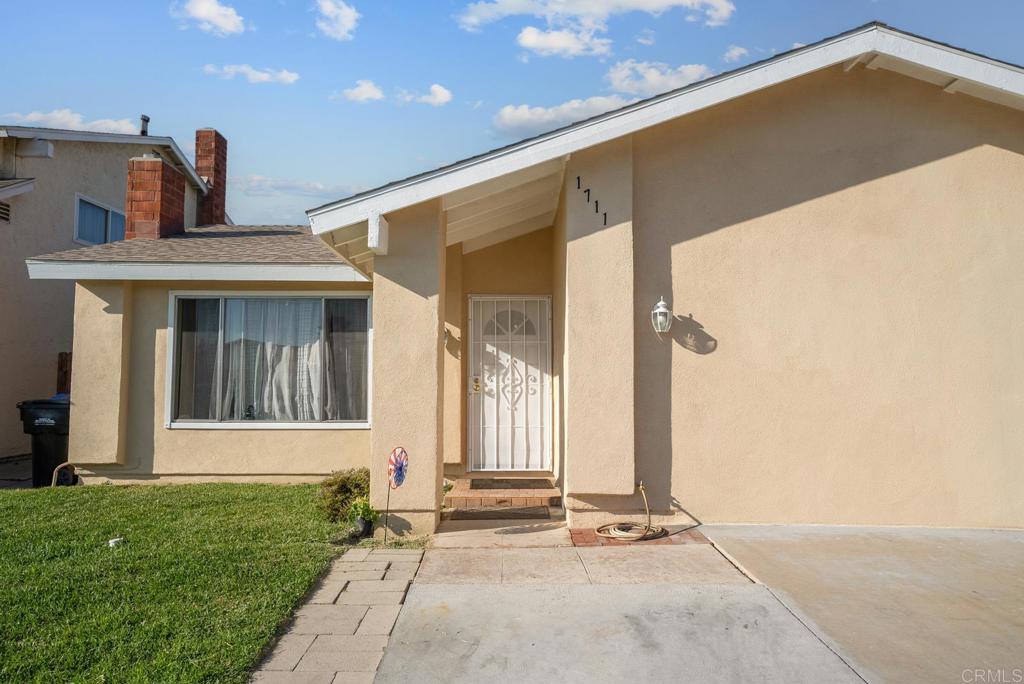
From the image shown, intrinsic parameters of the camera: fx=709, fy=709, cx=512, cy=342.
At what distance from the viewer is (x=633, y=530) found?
6.68 m

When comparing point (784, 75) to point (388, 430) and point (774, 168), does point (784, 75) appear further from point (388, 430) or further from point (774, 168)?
point (388, 430)

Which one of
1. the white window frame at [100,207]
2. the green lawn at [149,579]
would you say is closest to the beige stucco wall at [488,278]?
the green lawn at [149,579]

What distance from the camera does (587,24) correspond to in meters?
12.6

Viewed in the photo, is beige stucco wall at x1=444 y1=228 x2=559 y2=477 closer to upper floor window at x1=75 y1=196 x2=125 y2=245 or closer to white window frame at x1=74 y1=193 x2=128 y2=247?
white window frame at x1=74 y1=193 x2=128 y2=247

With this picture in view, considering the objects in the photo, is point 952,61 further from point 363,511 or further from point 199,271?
point 199,271

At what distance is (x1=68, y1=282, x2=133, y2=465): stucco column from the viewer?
9023mm

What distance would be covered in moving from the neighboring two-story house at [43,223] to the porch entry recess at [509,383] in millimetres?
6012

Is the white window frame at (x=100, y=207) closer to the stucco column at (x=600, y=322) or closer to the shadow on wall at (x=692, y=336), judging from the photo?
the stucco column at (x=600, y=322)

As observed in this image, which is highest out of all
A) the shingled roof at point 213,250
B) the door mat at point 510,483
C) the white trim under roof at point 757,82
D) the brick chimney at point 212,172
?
the brick chimney at point 212,172

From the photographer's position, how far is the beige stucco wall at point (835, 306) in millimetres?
7008

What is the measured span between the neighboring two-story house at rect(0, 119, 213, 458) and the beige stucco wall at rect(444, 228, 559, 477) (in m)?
5.50

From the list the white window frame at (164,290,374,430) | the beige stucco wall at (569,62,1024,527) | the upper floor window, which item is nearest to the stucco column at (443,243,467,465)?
the white window frame at (164,290,374,430)

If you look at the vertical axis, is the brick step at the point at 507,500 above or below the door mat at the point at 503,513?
above

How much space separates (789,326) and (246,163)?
1306 cm
